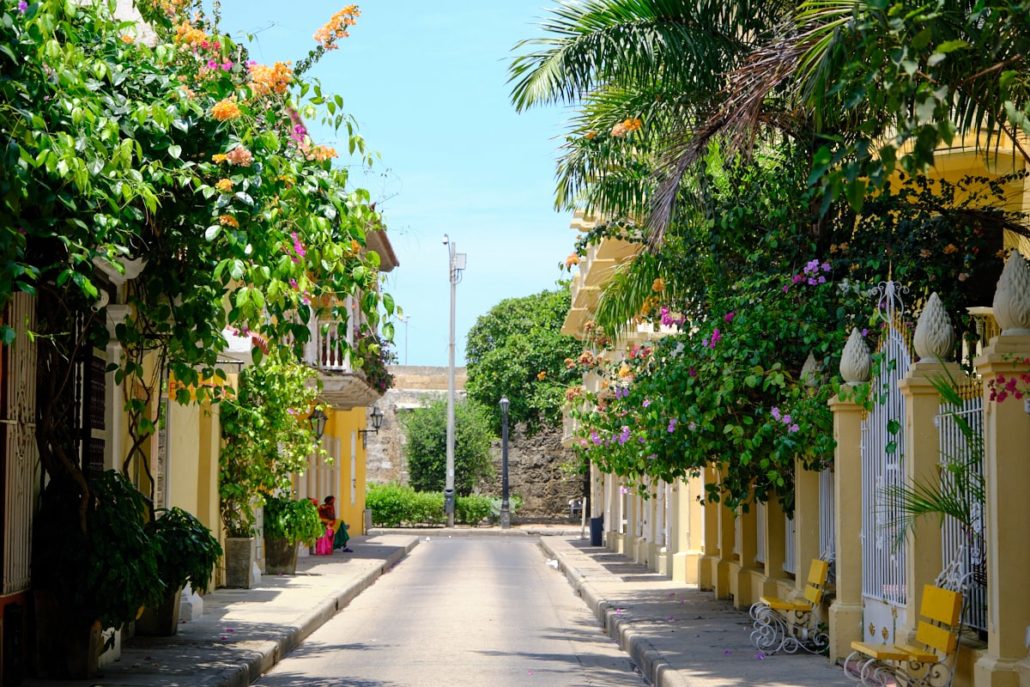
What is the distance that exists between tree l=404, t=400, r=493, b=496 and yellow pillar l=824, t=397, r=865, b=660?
156ft

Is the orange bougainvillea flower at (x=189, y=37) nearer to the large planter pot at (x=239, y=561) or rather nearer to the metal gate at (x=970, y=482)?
the metal gate at (x=970, y=482)

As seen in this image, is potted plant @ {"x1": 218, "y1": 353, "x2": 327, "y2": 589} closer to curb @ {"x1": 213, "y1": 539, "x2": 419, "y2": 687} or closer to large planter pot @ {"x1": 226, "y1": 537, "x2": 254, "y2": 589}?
large planter pot @ {"x1": 226, "y1": 537, "x2": 254, "y2": 589}

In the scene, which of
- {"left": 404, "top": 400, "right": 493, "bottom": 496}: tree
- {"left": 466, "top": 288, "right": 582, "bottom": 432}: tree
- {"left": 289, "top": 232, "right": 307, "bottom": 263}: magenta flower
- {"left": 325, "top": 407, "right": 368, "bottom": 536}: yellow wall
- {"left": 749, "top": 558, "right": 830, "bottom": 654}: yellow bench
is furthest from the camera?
{"left": 404, "top": 400, "right": 493, "bottom": 496}: tree

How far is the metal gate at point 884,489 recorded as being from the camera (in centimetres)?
1160

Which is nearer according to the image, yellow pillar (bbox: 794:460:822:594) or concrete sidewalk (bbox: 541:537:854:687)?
concrete sidewalk (bbox: 541:537:854:687)

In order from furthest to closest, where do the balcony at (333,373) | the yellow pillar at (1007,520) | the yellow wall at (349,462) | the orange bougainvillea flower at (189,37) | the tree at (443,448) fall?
the tree at (443,448)
the yellow wall at (349,462)
the balcony at (333,373)
the orange bougainvillea flower at (189,37)
the yellow pillar at (1007,520)

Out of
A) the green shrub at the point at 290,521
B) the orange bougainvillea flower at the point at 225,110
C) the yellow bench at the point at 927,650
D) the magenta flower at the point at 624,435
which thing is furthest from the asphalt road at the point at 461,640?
the orange bougainvillea flower at the point at 225,110

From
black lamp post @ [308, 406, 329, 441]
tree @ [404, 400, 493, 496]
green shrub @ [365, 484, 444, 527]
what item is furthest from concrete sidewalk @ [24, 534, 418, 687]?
tree @ [404, 400, 493, 496]

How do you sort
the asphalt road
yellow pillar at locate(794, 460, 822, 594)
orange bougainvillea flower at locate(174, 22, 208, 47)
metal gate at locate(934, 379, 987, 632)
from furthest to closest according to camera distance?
yellow pillar at locate(794, 460, 822, 594) < the asphalt road < orange bougainvillea flower at locate(174, 22, 208, 47) < metal gate at locate(934, 379, 987, 632)

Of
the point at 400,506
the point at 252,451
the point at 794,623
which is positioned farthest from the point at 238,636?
the point at 400,506

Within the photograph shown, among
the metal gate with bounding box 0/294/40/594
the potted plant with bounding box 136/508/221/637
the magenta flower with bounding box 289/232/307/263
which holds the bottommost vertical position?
the potted plant with bounding box 136/508/221/637

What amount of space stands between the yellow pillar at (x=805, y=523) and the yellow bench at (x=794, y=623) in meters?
0.88

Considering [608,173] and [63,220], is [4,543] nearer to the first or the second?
[63,220]

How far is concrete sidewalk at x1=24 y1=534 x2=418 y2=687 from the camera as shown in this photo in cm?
1191
